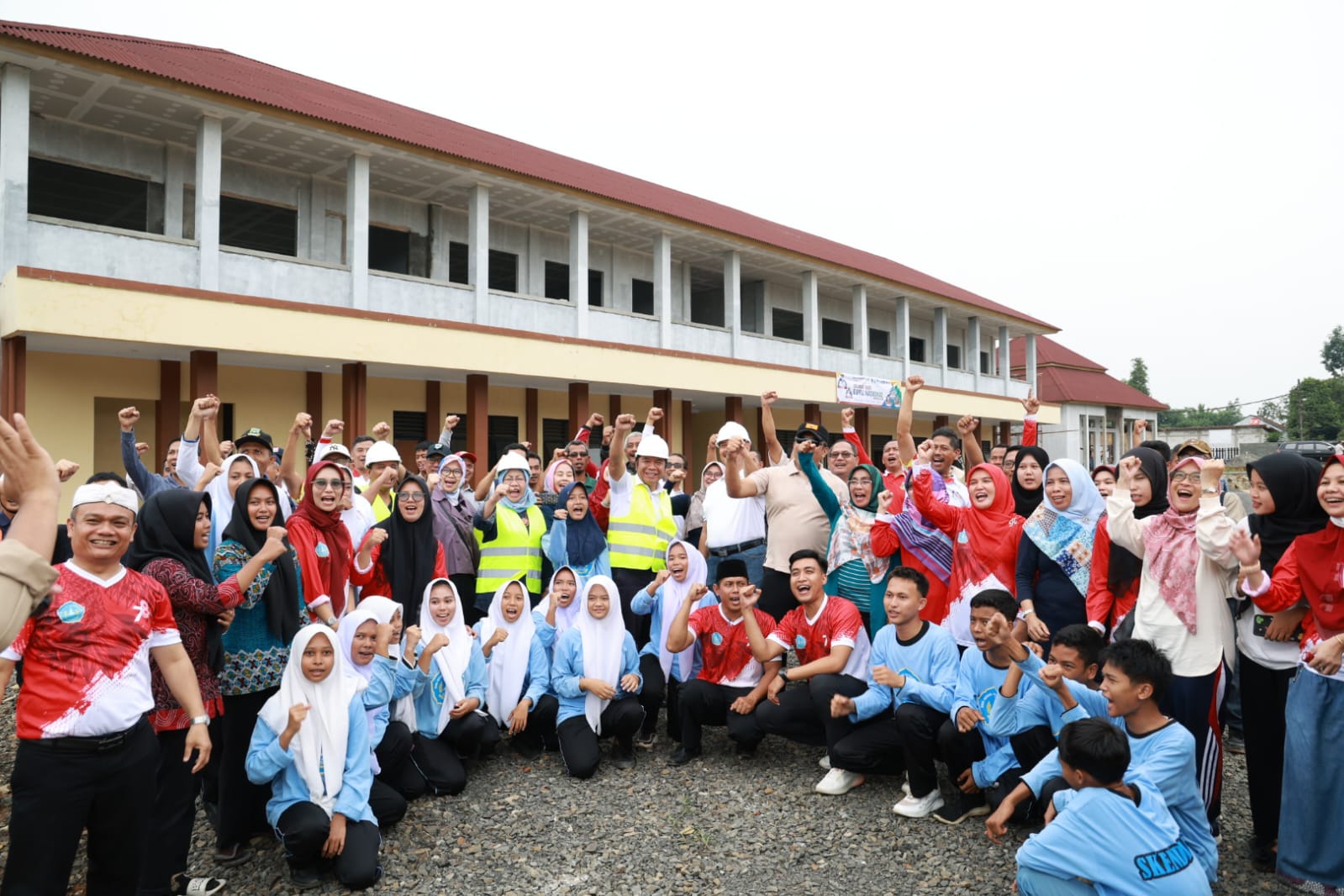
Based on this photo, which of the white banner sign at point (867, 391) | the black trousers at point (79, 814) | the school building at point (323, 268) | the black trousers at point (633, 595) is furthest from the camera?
the white banner sign at point (867, 391)

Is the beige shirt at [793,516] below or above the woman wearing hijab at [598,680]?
above

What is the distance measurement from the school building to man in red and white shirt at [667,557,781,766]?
7376 mm

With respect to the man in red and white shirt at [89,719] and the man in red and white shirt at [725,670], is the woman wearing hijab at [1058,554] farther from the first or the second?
the man in red and white shirt at [89,719]

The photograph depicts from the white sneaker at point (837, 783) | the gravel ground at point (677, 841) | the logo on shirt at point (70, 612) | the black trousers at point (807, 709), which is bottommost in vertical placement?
the gravel ground at point (677, 841)

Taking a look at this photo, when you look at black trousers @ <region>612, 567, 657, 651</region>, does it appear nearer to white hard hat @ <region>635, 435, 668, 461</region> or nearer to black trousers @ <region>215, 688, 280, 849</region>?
white hard hat @ <region>635, 435, 668, 461</region>

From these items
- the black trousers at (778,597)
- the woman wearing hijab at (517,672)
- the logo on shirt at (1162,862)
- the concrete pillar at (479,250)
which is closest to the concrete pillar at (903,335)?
the concrete pillar at (479,250)

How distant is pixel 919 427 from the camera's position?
2384 centimetres

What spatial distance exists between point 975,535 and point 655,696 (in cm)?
212

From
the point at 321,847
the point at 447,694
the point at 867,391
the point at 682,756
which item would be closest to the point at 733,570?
the point at 682,756

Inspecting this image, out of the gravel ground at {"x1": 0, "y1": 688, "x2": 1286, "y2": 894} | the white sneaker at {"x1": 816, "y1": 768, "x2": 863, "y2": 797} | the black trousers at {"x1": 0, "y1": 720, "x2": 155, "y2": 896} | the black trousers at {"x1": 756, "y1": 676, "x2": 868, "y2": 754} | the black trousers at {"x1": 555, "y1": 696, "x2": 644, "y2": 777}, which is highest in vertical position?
the black trousers at {"x1": 0, "y1": 720, "x2": 155, "y2": 896}

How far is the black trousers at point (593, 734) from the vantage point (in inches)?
177

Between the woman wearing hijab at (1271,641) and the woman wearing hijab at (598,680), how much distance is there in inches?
117

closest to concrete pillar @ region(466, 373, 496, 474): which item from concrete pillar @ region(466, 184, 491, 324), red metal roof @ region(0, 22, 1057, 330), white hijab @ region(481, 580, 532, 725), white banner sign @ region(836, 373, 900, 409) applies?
concrete pillar @ region(466, 184, 491, 324)

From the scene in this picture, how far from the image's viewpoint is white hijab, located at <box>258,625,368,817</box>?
344cm
